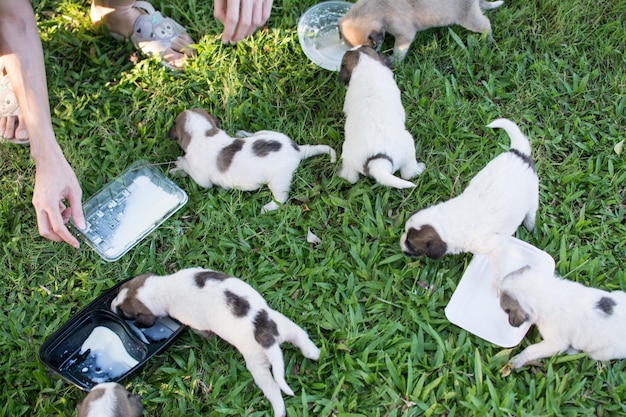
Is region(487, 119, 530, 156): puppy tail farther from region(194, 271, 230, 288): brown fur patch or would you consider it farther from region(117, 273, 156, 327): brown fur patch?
region(117, 273, 156, 327): brown fur patch

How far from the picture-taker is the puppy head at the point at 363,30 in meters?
4.89

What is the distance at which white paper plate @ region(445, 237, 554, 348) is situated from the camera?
3.86m

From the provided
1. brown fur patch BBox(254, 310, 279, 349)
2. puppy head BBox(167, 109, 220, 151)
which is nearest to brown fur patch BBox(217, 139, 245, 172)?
puppy head BBox(167, 109, 220, 151)

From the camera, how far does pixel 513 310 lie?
3584mm

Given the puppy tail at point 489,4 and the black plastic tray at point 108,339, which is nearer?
the black plastic tray at point 108,339

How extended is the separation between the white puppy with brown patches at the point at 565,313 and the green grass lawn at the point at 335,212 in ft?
0.56

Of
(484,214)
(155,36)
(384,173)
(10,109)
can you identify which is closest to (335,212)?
(384,173)

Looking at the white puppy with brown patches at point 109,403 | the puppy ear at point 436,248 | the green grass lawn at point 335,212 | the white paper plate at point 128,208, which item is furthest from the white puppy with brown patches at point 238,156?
the white puppy with brown patches at point 109,403

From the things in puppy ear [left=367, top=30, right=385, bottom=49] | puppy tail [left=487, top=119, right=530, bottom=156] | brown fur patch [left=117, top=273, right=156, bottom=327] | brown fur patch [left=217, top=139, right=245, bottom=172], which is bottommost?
brown fur patch [left=117, top=273, right=156, bottom=327]

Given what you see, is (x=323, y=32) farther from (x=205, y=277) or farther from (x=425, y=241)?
(x=205, y=277)

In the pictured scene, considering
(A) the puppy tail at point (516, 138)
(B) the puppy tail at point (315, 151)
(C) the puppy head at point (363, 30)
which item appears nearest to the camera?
(A) the puppy tail at point (516, 138)

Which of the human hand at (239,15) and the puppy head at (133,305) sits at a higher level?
the human hand at (239,15)

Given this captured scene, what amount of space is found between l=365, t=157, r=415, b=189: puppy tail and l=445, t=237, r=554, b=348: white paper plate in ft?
2.46

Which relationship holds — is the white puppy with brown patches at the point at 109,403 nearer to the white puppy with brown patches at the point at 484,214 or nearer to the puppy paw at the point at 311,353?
the puppy paw at the point at 311,353
